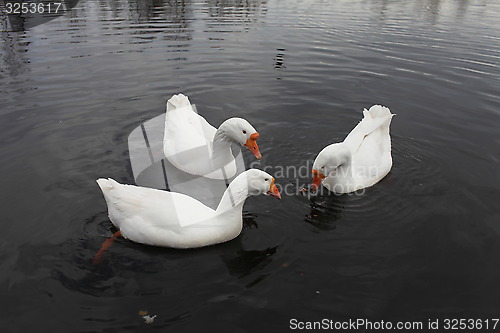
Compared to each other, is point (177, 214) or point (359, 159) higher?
point (359, 159)

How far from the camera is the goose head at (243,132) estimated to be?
6.97 m

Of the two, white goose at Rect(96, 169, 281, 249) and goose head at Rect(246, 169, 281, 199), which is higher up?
goose head at Rect(246, 169, 281, 199)

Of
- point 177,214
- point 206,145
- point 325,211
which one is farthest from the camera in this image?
point 206,145

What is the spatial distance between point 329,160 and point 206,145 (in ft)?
8.06

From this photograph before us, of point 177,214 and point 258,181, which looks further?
point 258,181

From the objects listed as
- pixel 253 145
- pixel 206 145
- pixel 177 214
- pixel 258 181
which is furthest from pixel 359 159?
pixel 177 214

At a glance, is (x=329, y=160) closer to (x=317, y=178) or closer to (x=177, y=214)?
(x=317, y=178)

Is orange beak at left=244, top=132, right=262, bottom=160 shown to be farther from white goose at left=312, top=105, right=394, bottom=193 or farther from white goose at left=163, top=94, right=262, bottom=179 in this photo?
white goose at left=312, top=105, right=394, bottom=193

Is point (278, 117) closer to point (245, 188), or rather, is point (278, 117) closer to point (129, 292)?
point (245, 188)

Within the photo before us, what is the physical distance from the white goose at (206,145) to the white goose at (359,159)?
118cm

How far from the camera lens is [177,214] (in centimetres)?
551

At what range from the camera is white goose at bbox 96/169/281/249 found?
548 cm

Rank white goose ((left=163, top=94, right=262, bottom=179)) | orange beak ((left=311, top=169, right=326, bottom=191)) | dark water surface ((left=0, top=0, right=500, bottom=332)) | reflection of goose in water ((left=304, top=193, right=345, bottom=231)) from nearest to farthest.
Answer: dark water surface ((left=0, top=0, right=500, bottom=332)), reflection of goose in water ((left=304, top=193, right=345, bottom=231)), orange beak ((left=311, top=169, right=326, bottom=191)), white goose ((left=163, top=94, right=262, bottom=179))

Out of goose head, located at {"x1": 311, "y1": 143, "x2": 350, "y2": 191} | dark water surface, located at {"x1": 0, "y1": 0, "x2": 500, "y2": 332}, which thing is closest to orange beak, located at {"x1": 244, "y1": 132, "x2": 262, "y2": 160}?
dark water surface, located at {"x1": 0, "y1": 0, "x2": 500, "y2": 332}
